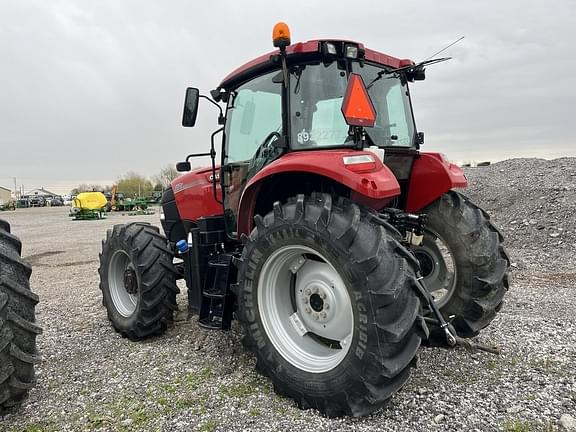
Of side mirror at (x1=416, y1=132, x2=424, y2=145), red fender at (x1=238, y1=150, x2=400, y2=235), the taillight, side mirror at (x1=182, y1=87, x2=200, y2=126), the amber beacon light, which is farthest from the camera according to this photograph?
side mirror at (x1=416, y1=132, x2=424, y2=145)

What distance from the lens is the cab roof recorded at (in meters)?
3.37

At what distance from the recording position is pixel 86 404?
3.12 metres

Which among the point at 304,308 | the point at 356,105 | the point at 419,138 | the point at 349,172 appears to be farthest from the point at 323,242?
the point at 419,138

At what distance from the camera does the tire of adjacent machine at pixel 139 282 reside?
4.31 m

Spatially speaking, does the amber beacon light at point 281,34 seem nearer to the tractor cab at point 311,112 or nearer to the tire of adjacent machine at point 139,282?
the tractor cab at point 311,112

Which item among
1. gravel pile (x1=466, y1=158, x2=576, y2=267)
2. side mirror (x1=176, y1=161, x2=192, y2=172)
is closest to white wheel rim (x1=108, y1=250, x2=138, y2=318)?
side mirror (x1=176, y1=161, x2=192, y2=172)

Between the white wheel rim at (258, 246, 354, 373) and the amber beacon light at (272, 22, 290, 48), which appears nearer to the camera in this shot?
the white wheel rim at (258, 246, 354, 373)

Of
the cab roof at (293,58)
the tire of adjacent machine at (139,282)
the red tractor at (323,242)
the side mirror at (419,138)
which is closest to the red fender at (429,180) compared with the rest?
the red tractor at (323,242)

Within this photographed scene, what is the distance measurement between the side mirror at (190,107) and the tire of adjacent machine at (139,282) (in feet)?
4.09

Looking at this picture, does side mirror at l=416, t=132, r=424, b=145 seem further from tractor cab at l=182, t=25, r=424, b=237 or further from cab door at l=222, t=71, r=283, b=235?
cab door at l=222, t=71, r=283, b=235

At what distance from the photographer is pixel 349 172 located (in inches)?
111

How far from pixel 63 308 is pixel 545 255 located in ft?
27.0

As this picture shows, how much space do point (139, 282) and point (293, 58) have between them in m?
2.53

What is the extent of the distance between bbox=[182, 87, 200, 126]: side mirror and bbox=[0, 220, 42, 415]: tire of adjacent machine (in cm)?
185
